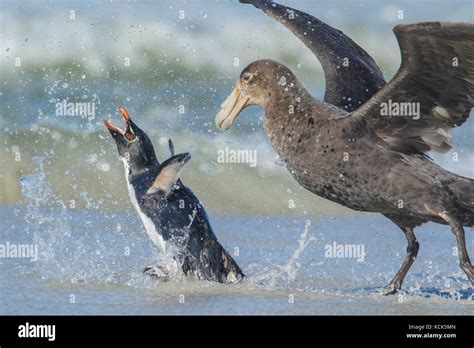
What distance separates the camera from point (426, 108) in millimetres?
10414

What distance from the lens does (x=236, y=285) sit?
430 inches

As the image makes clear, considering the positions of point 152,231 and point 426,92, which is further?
point 152,231

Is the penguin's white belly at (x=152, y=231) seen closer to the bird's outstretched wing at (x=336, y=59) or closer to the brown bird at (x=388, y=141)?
the brown bird at (x=388, y=141)

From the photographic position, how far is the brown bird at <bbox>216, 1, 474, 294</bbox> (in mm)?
10203

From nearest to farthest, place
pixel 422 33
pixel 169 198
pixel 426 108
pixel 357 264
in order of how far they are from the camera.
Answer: pixel 422 33, pixel 426 108, pixel 169 198, pixel 357 264

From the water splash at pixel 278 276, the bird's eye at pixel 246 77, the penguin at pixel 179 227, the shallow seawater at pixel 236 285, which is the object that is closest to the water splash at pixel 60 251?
the shallow seawater at pixel 236 285

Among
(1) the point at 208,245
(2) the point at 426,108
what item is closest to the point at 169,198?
(1) the point at 208,245

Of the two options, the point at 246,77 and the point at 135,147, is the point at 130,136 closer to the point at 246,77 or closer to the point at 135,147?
the point at 135,147

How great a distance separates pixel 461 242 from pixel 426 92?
1.48m

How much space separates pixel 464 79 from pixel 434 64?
38 centimetres

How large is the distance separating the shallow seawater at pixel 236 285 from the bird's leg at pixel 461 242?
362 mm

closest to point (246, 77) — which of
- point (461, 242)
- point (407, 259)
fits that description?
point (407, 259)

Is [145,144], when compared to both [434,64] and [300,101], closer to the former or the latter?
[300,101]

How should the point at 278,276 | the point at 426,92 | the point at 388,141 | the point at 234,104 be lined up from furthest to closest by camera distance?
the point at 278,276 → the point at 234,104 → the point at 388,141 → the point at 426,92
